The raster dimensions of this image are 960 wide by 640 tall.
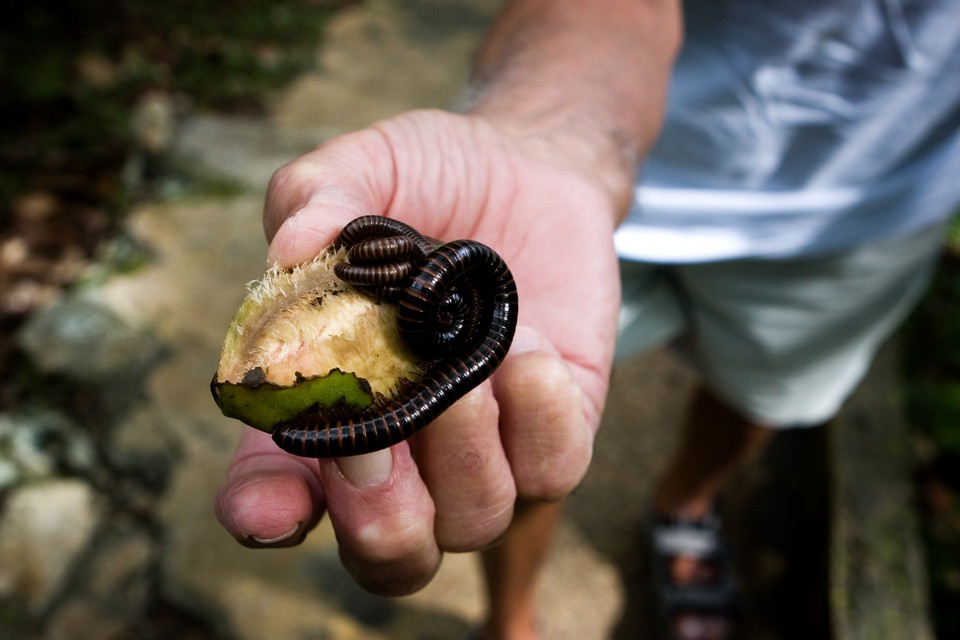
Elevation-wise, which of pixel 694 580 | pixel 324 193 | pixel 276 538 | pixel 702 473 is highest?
pixel 324 193

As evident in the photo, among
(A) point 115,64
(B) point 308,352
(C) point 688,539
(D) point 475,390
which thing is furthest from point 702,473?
(A) point 115,64

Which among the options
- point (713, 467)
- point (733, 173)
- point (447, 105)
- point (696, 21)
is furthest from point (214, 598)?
point (447, 105)

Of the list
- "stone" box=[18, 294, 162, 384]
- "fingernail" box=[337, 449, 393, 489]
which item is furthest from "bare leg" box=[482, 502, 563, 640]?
"stone" box=[18, 294, 162, 384]

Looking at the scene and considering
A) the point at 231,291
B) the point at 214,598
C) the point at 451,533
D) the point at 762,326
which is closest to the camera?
the point at 451,533

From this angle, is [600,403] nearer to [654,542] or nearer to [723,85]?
[723,85]

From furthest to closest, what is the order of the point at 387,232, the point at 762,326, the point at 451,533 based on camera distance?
1. the point at 762,326
2. the point at 451,533
3. the point at 387,232

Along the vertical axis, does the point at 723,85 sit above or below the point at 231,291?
above

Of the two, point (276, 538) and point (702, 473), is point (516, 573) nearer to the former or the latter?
point (702, 473)
